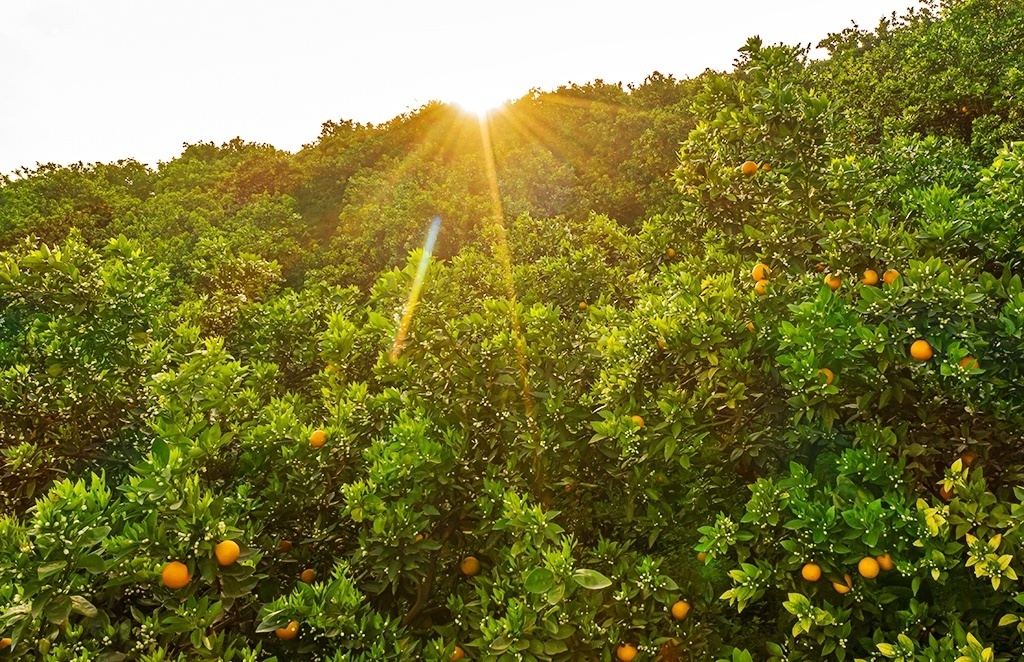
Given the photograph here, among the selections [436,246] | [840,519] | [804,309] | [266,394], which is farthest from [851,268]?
[436,246]

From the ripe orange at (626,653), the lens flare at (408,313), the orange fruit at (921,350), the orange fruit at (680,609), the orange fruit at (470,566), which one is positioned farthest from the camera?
the lens flare at (408,313)

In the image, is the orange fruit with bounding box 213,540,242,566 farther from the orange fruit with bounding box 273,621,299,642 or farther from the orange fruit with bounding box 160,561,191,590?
the orange fruit with bounding box 273,621,299,642

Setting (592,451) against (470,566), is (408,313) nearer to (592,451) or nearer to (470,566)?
(592,451)

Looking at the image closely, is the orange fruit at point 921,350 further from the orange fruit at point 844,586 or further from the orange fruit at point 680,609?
the orange fruit at point 680,609

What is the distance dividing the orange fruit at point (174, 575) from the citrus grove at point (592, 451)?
1cm

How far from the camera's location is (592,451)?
471 cm

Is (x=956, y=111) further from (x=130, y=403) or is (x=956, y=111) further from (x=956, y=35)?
(x=130, y=403)

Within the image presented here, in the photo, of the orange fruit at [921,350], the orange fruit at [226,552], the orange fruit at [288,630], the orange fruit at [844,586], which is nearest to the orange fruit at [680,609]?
the orange fruit at [844,586]

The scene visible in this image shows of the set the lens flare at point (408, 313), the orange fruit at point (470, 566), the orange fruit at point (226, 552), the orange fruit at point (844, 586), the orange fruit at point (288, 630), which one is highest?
the lens flare at point (408, 313)

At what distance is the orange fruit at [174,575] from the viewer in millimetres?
3102

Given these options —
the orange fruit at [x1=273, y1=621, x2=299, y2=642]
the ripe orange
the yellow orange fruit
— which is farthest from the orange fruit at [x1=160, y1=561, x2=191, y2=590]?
the yellow orange fruit

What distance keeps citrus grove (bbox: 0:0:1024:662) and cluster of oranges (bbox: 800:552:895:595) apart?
24 mm

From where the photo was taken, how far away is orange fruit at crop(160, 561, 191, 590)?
3102 millimetres

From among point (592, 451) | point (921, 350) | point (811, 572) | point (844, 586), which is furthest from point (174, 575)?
point (921, 350)
